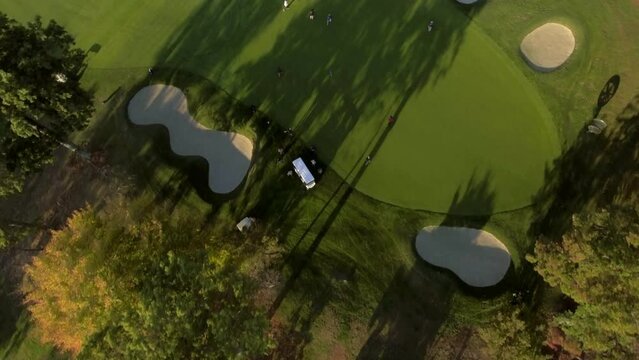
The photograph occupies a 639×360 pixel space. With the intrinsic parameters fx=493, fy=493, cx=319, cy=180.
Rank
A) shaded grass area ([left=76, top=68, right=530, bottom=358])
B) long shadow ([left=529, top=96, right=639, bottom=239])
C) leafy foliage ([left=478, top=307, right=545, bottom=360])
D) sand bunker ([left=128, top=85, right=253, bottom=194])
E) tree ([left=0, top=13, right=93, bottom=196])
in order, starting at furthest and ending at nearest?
1. sand bunker ([left=128, top=85, right=253, bottom=194])
2. long shadow ([left=529, top=96, right=639, bottom=239])
3. shaded grass area ([left=76, top=68, right=530, bottom=358])
4. leafy foliage ([left=478, top=307, right=545, bottom=360])
5. tree ([left=0, top=13, right=93, bottom=196])

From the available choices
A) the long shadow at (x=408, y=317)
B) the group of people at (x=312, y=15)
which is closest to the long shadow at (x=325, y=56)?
the group of people at (x=312, y=15)

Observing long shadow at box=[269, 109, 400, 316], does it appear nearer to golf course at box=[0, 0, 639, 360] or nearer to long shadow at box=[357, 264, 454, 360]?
golf course at box=[0, 0, 639, 360]

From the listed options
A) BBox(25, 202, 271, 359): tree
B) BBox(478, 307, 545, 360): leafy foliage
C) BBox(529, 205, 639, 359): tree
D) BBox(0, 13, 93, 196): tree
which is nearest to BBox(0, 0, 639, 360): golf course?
BBox(478, 307, 545, 360): leafy foliage

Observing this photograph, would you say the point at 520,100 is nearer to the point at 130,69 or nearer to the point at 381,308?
the point at 381,308

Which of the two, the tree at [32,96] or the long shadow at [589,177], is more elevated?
the long shadow at [589,177]

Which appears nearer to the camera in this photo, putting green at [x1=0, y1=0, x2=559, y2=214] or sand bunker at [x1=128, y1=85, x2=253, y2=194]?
putting green at [x1=0, y1=0, x2=559, y2=214]

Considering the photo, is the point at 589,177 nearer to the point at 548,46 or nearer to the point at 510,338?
the point at 548,46

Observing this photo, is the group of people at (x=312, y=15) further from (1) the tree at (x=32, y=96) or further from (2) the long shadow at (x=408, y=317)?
(2) the long shadow at (x=408, y=317)
